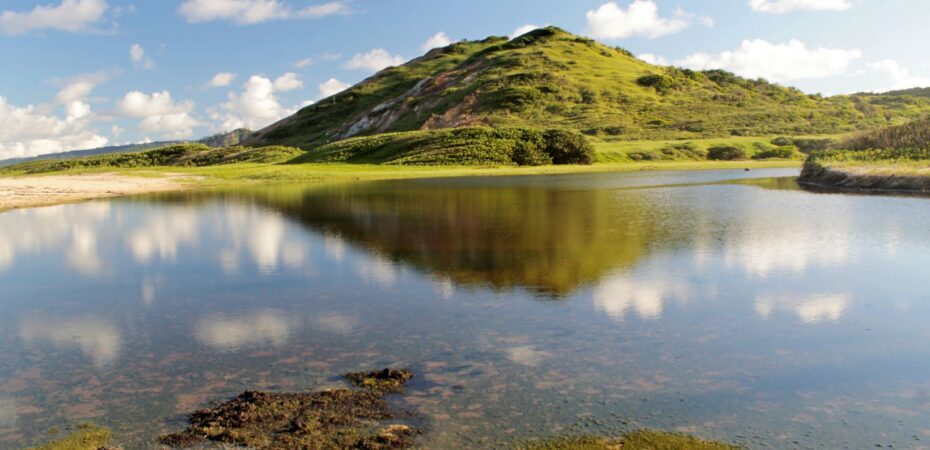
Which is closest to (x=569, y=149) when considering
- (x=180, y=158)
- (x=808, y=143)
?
(x=808, y=143)

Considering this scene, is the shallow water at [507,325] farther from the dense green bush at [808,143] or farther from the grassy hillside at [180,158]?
the grassy hillside at [180,158]

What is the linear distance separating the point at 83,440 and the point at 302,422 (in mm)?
3053

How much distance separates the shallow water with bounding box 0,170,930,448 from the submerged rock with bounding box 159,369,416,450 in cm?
48

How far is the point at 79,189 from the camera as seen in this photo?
6425 cm

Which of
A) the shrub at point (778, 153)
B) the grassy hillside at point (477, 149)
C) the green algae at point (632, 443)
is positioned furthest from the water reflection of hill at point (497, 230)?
the shrub at point (778, 153)

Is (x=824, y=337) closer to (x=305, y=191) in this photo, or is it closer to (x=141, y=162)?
(x=305, y=191)

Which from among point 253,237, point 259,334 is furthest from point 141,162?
point 259,334

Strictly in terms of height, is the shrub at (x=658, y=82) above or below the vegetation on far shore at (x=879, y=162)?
above

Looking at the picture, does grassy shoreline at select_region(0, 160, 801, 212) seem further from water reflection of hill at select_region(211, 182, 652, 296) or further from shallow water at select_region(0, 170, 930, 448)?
shallow water at select_region(0, 170, 930, 448)

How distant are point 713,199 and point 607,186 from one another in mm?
14926

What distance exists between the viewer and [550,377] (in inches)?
438

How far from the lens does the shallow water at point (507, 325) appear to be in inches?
386

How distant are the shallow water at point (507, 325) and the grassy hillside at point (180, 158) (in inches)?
4175

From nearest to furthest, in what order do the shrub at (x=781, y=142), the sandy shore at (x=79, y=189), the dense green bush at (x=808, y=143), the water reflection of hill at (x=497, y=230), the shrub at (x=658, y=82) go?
1. the water reflection of hill at (x=497, y=230)
2. the sandy shore at (x=79, y=189)
3. the dense green bush at (x=808, y=143)
4. the shrub at (x=781, y=142)
5. the shrub at (x=658, y=82)
